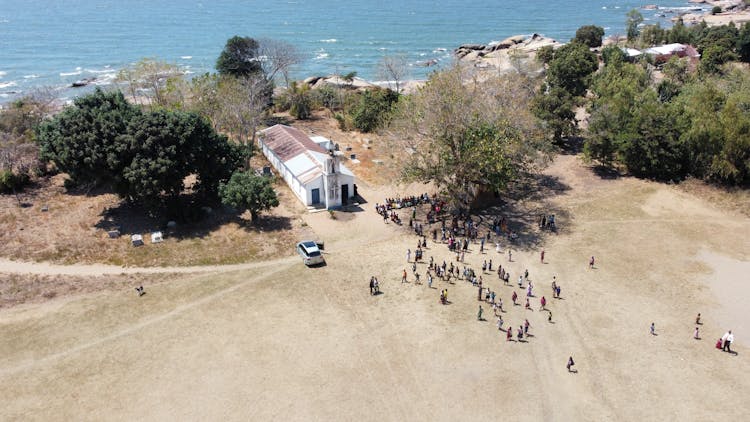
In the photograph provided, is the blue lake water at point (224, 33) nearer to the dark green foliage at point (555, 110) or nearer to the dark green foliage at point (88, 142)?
the dark green foliage at point (555, 110)

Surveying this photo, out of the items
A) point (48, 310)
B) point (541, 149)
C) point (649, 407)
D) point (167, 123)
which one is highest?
point (167, 123)

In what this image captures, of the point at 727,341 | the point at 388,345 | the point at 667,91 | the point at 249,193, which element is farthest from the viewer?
the point at 667,91

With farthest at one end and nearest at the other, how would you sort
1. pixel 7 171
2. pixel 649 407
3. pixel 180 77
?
pixel 180 77 < pixel 7 171 < pixel 649 407

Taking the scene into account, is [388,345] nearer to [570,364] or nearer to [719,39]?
[570,364]

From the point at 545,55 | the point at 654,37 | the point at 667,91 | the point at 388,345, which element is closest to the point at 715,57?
the point at 654,37

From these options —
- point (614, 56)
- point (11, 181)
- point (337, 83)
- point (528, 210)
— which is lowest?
point (528, 210)

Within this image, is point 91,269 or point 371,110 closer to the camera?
point 91,269

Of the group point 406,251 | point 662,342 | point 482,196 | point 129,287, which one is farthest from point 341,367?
point 482,196

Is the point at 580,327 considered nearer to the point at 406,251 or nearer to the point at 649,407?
the point at 649,407
